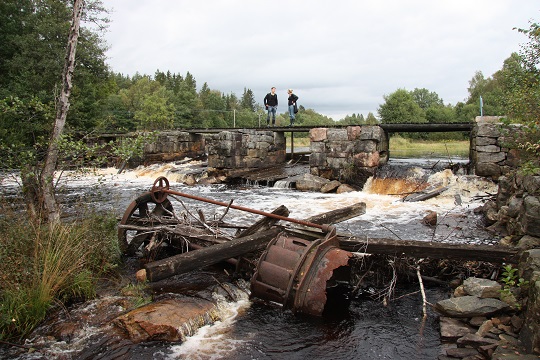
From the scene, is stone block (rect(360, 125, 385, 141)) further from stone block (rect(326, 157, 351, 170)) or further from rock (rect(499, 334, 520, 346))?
rock (rect(499, 334, 520, 346))

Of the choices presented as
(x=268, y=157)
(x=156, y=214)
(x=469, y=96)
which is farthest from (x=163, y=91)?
(x=156, y=214)

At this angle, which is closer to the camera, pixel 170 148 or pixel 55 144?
pixel 55 144

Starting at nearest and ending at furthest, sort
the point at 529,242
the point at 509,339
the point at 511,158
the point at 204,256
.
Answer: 1. the point at 509,339
2. the point at 204,256
3. the point at 529,242
4. the point at 511,158

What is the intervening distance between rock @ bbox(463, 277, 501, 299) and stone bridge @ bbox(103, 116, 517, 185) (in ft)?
15.9

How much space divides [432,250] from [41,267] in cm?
420

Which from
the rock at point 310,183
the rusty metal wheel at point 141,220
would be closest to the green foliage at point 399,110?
the rock at point 310,183

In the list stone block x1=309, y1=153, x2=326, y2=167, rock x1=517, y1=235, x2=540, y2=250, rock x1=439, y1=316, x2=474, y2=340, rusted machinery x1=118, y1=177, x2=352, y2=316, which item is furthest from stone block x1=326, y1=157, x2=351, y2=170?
rock x1=439, y1=316, x2=474, y2=340

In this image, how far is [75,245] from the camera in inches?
176

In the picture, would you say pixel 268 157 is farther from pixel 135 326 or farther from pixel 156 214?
pixel 135 326

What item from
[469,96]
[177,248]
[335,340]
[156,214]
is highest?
[469,96]

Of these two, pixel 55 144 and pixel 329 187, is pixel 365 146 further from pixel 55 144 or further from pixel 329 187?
pixel 55 144

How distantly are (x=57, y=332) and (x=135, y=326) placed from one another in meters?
0.71

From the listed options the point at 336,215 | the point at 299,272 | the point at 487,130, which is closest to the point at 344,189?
the point at 487,130

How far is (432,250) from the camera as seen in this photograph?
4.37 meters
